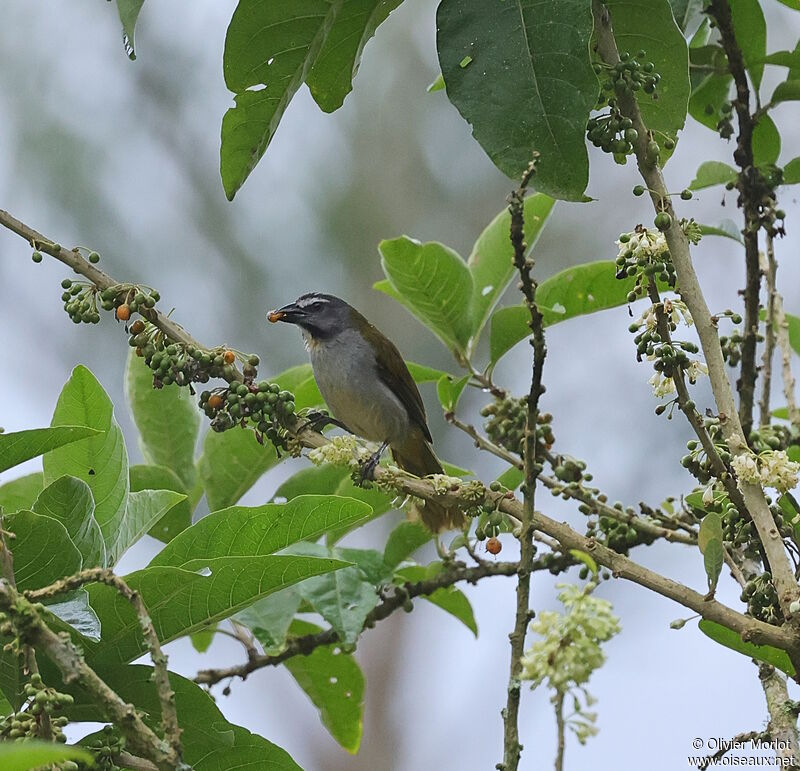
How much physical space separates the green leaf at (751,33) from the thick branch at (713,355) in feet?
3.26

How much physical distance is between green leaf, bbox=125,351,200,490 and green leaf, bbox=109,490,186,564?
0.79 m

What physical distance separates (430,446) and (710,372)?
2.61m

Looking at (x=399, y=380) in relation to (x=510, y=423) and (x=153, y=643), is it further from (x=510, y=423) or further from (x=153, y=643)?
(x=153, y=643)

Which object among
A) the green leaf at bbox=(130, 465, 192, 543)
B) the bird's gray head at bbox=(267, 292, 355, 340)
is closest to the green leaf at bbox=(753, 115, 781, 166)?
the green leaf at bbox=(130, 465, 192, 543)

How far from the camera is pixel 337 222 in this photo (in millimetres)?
11688

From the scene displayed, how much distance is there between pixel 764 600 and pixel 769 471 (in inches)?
Answer: 7.2

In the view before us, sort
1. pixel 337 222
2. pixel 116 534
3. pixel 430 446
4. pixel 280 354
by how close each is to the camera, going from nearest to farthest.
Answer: pixel 116 534, pixel 430 446, pixel 280 354, pixel 337 222

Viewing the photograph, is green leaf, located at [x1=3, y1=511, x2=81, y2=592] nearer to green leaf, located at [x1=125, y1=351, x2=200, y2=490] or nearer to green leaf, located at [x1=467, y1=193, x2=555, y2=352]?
green leaf, located at [x1=125, y1=351, x2=200, y2=490]

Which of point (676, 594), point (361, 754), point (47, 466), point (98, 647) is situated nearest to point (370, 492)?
point (47, 466)

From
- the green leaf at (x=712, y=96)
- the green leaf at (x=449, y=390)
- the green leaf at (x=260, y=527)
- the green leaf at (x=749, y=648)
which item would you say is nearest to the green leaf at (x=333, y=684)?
the green leaf at (x=449, y=390)

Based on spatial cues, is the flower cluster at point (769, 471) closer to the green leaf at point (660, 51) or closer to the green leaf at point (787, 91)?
the green leaf at point (660, 51)

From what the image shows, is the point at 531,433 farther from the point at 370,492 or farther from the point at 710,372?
the point at 370,492

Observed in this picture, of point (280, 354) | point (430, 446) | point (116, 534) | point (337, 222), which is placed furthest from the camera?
point (337, 222)

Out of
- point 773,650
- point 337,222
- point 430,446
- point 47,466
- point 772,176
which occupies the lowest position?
point 773,650
